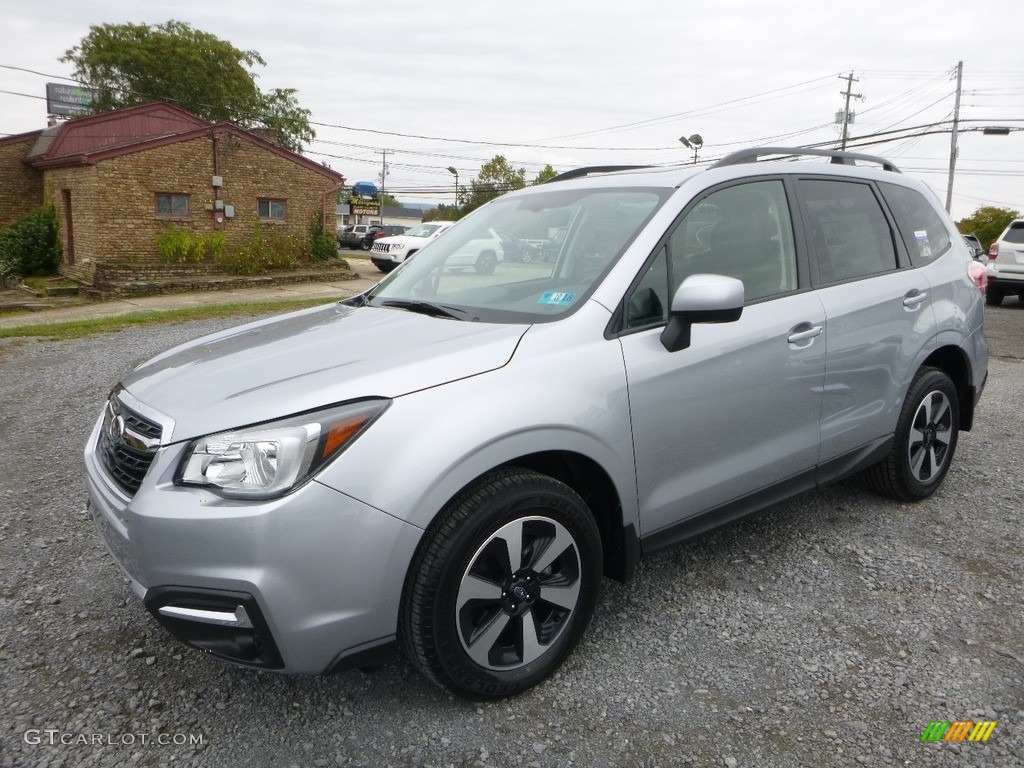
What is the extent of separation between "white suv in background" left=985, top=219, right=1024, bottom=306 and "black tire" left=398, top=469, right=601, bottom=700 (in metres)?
15.4

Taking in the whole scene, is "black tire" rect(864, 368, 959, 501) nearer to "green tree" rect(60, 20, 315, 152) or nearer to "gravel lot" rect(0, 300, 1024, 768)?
"gravel lot" rect(0, 300, 1024, 768)

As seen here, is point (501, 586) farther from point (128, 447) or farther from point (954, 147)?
point (954, 147)

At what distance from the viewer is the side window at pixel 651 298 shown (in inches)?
112

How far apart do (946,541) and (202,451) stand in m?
3.42

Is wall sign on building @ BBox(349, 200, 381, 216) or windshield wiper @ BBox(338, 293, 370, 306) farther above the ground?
wall sign on building @ BBox(349, 200, 381, 216)

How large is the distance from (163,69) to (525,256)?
51.3 metres

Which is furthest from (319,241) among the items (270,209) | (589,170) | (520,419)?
(520,419)

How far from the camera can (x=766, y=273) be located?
3361 millimetres

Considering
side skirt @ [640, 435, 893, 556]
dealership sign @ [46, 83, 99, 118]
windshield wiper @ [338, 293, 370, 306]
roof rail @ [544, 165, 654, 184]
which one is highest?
dealership sign @ [46, 83, 99, 118]

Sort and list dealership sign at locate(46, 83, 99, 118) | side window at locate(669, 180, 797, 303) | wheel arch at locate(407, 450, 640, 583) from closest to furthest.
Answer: wheel arch at locate(407, 450, 640, 583) < side window at locate(669, 180, 797, 303) < dealership sign at locate(46, 83, 99, 118)

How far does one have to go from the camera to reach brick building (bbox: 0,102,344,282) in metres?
20.2

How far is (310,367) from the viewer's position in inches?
Answer: 100.0

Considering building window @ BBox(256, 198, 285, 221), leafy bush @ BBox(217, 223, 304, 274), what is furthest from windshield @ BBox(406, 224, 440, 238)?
building window @ BBox(256, 198, 285, 221)

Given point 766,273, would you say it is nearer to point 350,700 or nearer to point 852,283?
point 852,283
